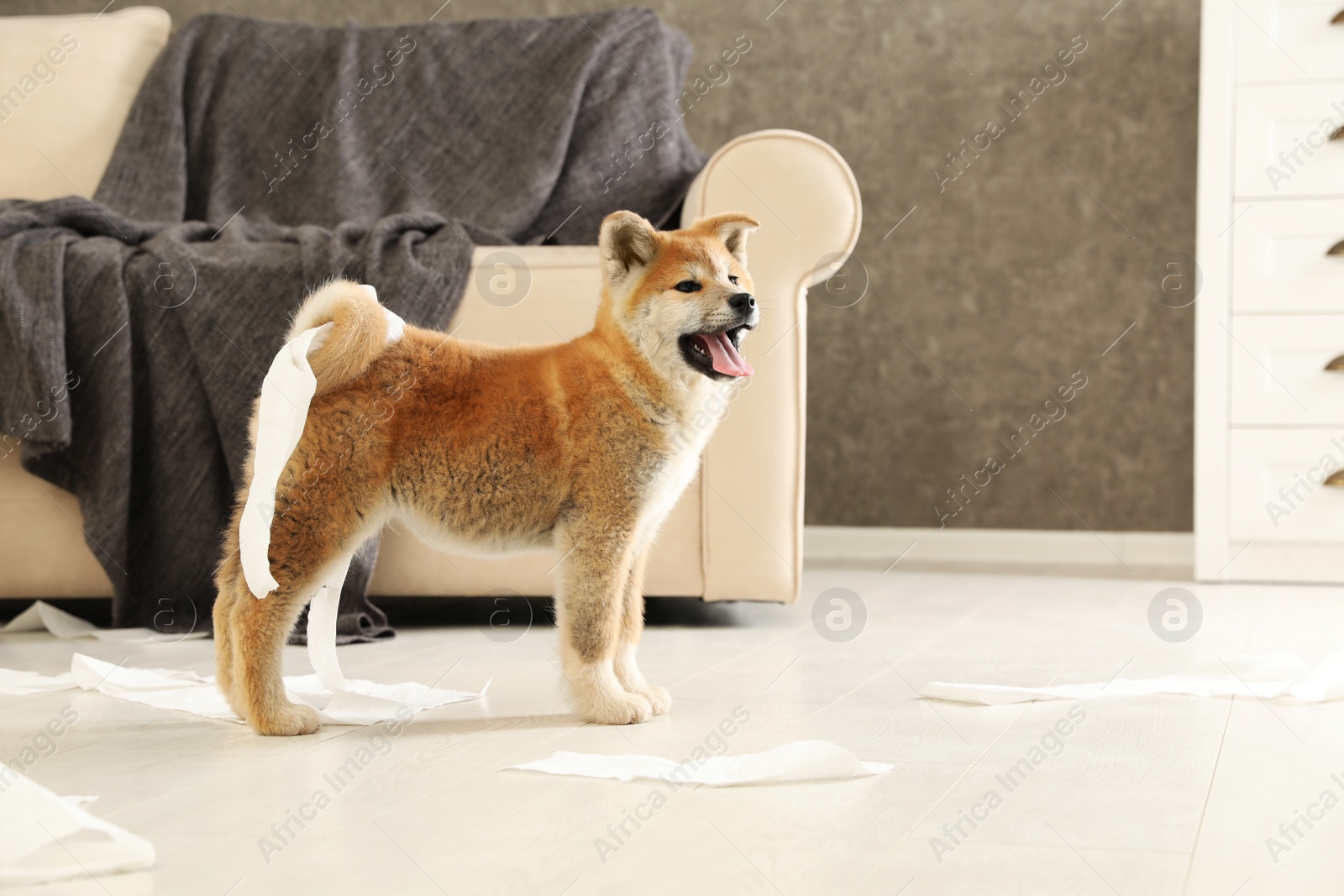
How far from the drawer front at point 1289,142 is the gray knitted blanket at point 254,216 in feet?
4.00

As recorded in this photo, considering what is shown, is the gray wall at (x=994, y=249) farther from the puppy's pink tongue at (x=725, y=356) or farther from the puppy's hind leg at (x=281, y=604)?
the puppy's hind leg at (x=281, y=604)

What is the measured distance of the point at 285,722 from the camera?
1.43 metres

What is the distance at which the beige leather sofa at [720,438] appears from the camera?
6.97 ft

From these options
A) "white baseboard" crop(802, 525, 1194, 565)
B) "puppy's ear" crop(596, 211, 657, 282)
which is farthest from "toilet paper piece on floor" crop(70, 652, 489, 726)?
"white baseboard" crop(802, 525, 1194, 565)

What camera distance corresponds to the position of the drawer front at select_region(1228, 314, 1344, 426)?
267 centimetres

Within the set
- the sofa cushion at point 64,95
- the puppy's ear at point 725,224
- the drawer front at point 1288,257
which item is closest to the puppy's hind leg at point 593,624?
the puppy's ear at point 725,224

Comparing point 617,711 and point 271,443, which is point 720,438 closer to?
point 617,711

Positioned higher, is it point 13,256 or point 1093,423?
point 13,256

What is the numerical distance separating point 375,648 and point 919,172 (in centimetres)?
204

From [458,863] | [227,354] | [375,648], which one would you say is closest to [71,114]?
[227,354]

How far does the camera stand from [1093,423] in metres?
3.23

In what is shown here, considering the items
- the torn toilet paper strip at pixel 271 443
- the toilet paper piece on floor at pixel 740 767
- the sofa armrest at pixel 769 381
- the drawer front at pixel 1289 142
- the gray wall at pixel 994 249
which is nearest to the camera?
the toilet paper piece on floor at pixel 740 767

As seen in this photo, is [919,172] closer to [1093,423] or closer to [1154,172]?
[1154,172]

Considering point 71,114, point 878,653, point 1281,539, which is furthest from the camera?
point 71,114
